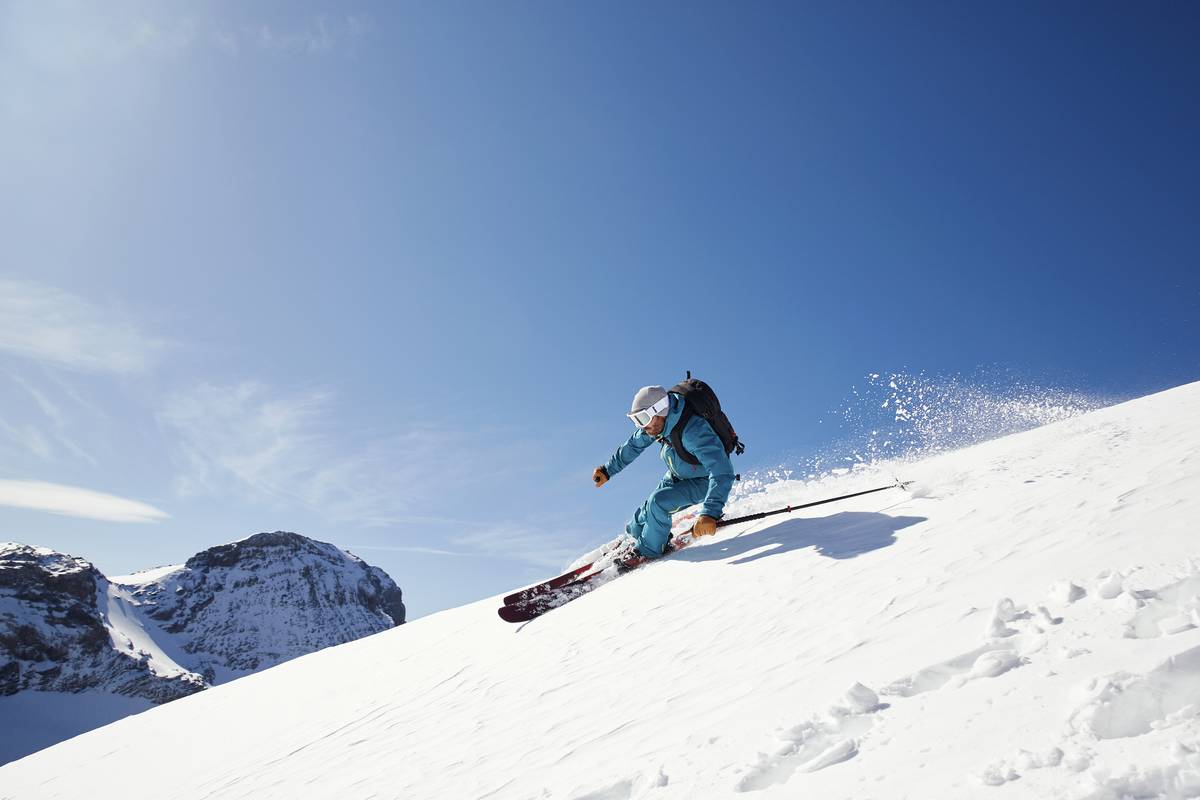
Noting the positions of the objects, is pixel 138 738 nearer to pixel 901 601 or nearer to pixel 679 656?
pixel 679 656

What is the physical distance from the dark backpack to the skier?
18mm

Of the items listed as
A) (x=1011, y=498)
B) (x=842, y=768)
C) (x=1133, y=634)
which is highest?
(x=1011, y=498)

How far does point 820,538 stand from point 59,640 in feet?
657

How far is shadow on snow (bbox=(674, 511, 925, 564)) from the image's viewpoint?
5.40 m

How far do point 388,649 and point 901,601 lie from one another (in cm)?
736

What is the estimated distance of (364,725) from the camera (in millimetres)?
5281

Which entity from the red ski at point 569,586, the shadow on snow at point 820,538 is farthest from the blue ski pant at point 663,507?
the shadow on snow at point 820,538

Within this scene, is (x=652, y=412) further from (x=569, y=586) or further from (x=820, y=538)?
(x=569, y=586)

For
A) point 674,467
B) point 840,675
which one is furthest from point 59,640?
point 840,675

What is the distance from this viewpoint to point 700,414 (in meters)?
7.19

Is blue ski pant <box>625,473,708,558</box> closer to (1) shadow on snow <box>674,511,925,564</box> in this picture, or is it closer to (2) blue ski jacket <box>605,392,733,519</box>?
(2) blue ski jacket <box>605,392,733,519</box>

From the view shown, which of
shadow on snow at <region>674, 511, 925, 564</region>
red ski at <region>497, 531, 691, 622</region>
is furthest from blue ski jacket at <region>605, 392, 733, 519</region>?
red ski at <region>497, 531, 691, 622</region>

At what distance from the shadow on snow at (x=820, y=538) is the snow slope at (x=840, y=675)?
4cm

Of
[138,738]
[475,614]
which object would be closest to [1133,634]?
[475,614]
